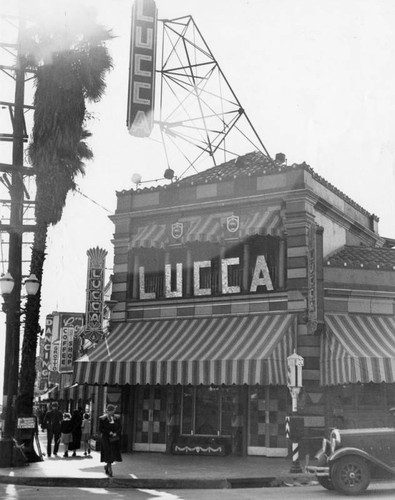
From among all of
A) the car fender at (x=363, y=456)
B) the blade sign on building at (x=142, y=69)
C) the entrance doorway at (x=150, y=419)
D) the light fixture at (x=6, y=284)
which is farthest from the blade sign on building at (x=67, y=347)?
the car fender at (x=363, y=456)

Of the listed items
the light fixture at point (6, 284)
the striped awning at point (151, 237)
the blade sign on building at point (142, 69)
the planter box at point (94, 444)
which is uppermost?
the blade sign on building at point (142, 69)

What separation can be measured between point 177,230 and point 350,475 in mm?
12311

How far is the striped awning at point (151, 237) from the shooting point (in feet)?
80.4

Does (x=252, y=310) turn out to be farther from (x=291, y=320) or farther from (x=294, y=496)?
(x=294, y=496)

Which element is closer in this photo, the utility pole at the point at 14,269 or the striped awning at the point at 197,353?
the utility pole at the point at 14,269

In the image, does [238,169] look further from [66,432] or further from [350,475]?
[350,475]

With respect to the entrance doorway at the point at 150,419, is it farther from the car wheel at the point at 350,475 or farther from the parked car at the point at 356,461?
the car wheel at the point at 350,475

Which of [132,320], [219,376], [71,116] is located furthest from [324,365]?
[71,116]

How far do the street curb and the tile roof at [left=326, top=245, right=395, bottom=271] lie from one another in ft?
27.1

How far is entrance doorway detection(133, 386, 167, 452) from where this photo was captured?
24.0 metres

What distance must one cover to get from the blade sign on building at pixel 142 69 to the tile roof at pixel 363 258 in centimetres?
833

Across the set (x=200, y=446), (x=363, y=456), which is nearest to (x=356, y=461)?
(x=363, y=456)

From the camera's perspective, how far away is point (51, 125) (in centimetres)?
2145

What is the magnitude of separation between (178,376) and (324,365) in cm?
430
